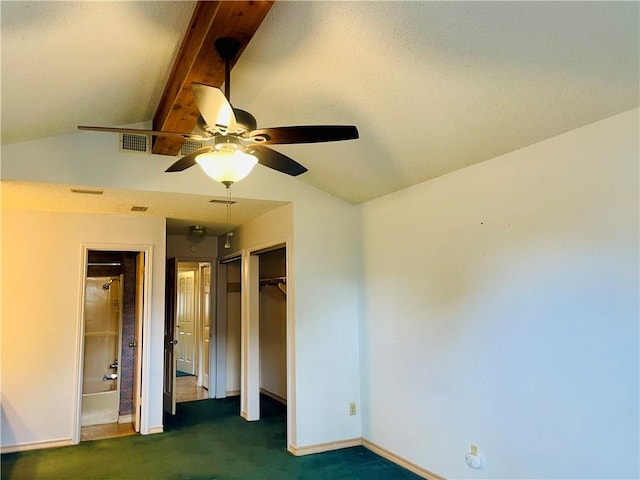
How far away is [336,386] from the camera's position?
4.44 meters

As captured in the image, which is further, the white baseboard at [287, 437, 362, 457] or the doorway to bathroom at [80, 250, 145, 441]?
the doorway to bathroom at [80, 250, 145, 441]

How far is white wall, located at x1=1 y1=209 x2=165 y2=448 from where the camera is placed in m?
4.41

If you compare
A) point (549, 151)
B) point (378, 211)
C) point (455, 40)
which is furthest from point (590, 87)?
point (378, 211)

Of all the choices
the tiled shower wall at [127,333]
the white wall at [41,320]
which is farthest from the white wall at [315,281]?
the tiled shower wall at [127,333]

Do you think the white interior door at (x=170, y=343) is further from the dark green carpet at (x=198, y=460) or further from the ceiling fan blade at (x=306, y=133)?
Answer: the ceiling fan blade at (x=306, y=133)

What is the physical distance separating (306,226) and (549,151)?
2.32 m

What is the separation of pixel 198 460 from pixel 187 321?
5.18 m

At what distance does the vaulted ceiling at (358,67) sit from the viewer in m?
2.09

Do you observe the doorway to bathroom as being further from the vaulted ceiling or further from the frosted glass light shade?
the frosted glass light shade

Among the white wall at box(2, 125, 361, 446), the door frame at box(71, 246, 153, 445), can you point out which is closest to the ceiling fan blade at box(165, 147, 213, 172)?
the white wall at box(2, 125, 361, 446)

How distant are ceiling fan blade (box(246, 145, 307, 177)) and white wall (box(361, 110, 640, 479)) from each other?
4.69ft

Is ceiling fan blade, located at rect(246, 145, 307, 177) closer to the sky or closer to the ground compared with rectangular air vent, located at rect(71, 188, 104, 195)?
closer to the ground

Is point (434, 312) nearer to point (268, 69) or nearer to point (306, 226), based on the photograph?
point (306, 226)

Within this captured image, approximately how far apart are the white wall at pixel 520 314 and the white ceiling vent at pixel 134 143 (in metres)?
2.20
